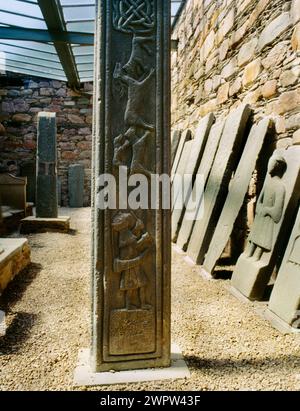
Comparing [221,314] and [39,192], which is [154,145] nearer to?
[221,314]

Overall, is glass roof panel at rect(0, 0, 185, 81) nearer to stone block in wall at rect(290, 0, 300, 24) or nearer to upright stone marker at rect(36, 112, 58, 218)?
upright stone marker at rect(36, 112, 58, 218)

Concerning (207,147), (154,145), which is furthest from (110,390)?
(207,147)

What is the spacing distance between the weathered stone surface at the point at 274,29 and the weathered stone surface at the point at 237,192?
728 mm

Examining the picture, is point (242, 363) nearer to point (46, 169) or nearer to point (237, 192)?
point (237, 192)

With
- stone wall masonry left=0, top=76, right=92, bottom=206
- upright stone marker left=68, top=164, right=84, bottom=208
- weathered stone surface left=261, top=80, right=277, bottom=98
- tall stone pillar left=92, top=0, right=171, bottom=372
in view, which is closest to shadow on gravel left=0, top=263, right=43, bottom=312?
tall stone pillar left=92, top=0, right=171, bottom=372

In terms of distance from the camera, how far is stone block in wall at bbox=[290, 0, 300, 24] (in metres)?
2.58

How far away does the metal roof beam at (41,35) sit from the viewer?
6.01m

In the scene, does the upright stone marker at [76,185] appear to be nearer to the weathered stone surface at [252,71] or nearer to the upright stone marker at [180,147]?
the upright stone marker at [180,147]

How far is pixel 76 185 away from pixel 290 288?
310 inches

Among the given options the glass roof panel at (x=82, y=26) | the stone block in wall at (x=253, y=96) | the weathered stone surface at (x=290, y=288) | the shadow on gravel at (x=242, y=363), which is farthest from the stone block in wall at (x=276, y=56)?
the glass roof panel at (x=82, y=26)

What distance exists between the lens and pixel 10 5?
17.6ft

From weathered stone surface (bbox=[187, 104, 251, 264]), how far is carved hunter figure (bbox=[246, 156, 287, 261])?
0.65m
